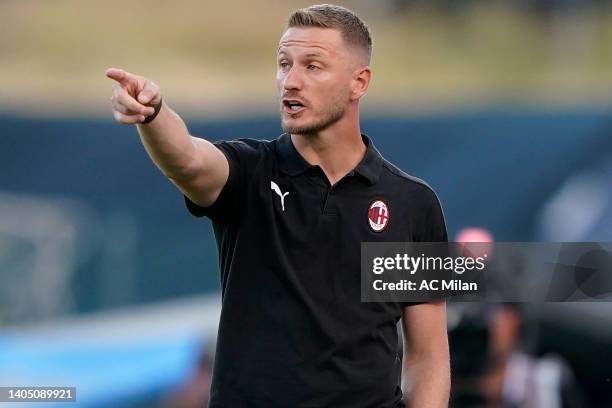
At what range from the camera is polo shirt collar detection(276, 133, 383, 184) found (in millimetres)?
4191

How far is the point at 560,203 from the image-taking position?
30.9 feet

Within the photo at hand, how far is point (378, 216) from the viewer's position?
4.21 m

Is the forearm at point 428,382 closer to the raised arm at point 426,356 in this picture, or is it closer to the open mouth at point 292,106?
the raised arm at point 426,356

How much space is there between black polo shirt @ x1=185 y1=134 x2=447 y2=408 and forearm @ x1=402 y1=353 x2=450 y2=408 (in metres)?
0.14

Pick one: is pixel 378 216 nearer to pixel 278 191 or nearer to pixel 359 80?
pixel 278 191

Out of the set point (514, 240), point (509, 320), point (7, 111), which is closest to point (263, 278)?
point (509, 320)

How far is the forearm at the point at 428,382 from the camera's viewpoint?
4.34 meters

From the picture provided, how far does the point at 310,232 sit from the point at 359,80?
1.91ft

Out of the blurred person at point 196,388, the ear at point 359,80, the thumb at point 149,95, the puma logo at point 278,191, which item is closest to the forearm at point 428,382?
the puma logo at point 278,191

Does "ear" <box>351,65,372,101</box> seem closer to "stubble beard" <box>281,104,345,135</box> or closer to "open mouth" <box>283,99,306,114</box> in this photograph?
"stubble beard" <box>281,104,345,135</box>

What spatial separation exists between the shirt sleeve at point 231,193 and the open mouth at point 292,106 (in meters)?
0.19

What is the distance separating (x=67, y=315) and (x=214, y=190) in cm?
633

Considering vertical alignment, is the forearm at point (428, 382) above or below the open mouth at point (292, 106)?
below

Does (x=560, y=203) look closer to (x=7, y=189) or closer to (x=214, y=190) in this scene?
(x=7, y=189)
